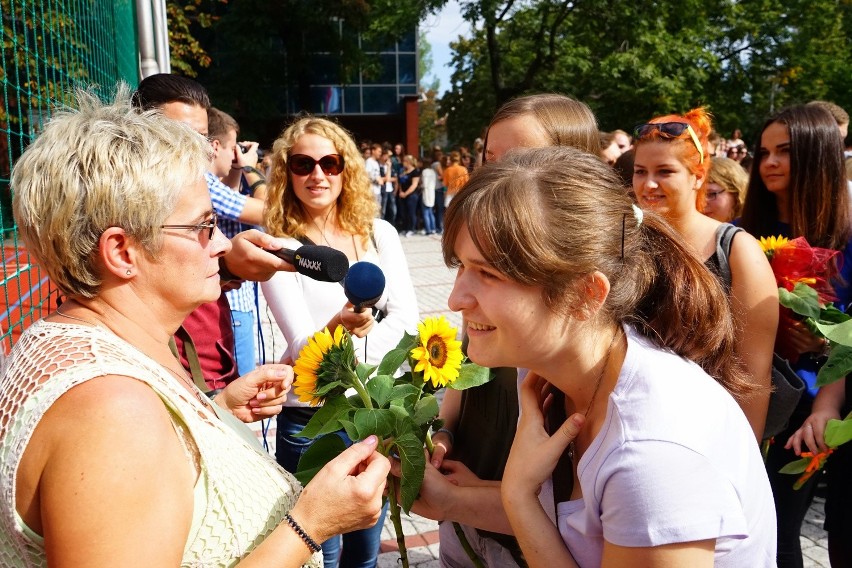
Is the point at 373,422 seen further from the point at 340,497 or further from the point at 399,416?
the point at 340,497

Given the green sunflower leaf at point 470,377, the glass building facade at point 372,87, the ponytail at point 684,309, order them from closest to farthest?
1. the ponytail at point 684,309
2. the green sunflower leaf at point 470,377
3. the glass building facade at point 372,87

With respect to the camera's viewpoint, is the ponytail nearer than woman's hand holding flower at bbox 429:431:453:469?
Yes

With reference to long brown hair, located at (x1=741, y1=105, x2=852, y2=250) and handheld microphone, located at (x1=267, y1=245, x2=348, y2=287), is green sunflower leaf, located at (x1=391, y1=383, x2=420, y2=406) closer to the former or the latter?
handheld microphone, located at (x1=267, y1=245, x2=348, y2=287)

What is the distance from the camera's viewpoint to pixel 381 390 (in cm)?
162

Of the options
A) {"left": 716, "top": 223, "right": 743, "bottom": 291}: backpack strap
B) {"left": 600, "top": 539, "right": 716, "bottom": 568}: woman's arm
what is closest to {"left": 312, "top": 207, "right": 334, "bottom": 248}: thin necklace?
{"left": 716, "top": 223, "right": 743, "bottom": 291}: backpack strap

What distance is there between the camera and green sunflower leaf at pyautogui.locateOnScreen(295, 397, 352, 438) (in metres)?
1.60

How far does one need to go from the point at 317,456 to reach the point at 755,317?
1.49 metres

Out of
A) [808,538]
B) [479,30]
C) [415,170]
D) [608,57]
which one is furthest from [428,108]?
[808,538]

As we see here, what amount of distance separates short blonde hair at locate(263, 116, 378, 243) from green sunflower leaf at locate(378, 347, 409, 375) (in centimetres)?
139

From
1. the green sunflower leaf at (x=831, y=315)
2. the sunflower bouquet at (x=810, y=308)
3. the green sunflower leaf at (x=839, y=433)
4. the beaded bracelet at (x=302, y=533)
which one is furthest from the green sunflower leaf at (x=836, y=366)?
the beaded bracelet at (x=302, y=533)

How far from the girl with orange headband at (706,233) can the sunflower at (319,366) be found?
3.73 ft

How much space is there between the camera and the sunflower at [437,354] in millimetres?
1646

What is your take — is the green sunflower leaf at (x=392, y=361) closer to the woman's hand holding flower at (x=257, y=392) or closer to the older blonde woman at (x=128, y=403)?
the older blonde woman at (x=128, y=403)

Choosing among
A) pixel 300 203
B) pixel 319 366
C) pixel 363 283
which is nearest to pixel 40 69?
pixel 300 203
